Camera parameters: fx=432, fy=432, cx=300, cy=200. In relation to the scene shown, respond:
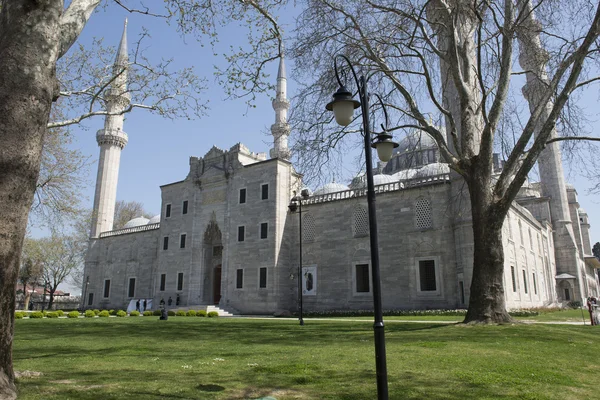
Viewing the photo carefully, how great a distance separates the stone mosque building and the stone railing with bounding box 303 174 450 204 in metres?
0.11

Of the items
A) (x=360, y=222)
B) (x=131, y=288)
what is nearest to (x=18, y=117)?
(x=360, y=222)

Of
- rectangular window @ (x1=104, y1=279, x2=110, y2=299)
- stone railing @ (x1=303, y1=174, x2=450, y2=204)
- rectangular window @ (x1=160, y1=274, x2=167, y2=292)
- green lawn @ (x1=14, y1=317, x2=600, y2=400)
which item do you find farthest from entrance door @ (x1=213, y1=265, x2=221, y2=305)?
green lawn @ (x1=14, y1=317, x2=600, y2=400)

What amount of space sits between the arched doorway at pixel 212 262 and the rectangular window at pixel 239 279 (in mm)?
3505

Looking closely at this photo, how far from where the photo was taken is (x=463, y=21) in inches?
611

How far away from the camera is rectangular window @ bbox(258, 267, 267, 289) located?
32.3 meters

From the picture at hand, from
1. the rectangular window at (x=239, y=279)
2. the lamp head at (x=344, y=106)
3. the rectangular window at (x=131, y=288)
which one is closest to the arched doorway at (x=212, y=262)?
the rectangular window at (x=239, y=279)

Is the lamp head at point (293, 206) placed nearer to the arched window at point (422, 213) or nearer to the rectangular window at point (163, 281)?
the arched window at point (422, 213)

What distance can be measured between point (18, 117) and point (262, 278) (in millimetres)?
28124

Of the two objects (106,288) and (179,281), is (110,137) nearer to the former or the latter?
(106,288)

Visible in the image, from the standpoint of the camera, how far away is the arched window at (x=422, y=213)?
2750 cm

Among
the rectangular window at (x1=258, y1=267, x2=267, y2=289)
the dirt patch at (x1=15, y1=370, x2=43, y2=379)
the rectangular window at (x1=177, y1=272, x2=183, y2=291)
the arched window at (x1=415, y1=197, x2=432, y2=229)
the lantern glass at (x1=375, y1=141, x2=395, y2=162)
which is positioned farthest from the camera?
the rectangular window at (x1=177, y1=272, x2=183, y2=291)

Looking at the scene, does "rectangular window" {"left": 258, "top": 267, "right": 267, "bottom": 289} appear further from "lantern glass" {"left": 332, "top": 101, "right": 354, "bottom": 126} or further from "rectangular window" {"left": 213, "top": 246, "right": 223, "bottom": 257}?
"lantern glass" {"left": 332, "top": 101, "right": 354, "bottom": 126}

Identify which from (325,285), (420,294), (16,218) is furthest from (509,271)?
(16,218)

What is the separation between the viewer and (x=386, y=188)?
30703 millimetres
